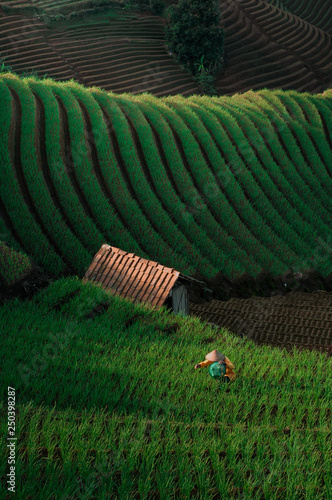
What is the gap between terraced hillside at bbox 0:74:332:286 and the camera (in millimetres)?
9242

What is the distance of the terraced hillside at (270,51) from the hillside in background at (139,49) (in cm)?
5

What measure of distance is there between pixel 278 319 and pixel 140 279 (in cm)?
216

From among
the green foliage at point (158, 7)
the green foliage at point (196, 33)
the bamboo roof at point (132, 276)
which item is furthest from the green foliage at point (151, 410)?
the green foliage at point (158, 7)

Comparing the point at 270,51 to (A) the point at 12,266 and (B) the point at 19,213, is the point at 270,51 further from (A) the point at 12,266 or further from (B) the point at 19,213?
(A) the point at 12,266

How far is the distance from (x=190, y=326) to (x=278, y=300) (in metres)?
3.42

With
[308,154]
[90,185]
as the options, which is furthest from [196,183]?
[308,154]

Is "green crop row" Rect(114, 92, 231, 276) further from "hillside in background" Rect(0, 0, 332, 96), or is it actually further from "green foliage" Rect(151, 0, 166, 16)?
"green foliage" Rect(151, 0, 166, 16)

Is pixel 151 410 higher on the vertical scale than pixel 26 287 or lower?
higher

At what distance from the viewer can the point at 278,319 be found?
23.7ft

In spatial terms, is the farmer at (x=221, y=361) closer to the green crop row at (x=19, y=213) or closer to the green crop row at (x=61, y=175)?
the green crop row at (x=19, y=213)

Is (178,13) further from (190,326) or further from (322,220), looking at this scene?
(190,326)

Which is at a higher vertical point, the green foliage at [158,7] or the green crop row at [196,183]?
the green foliage at [158,7]

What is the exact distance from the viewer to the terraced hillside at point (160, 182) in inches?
364

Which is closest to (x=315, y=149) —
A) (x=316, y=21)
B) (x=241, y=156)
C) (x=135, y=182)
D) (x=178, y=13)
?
(x=241, y=156)
